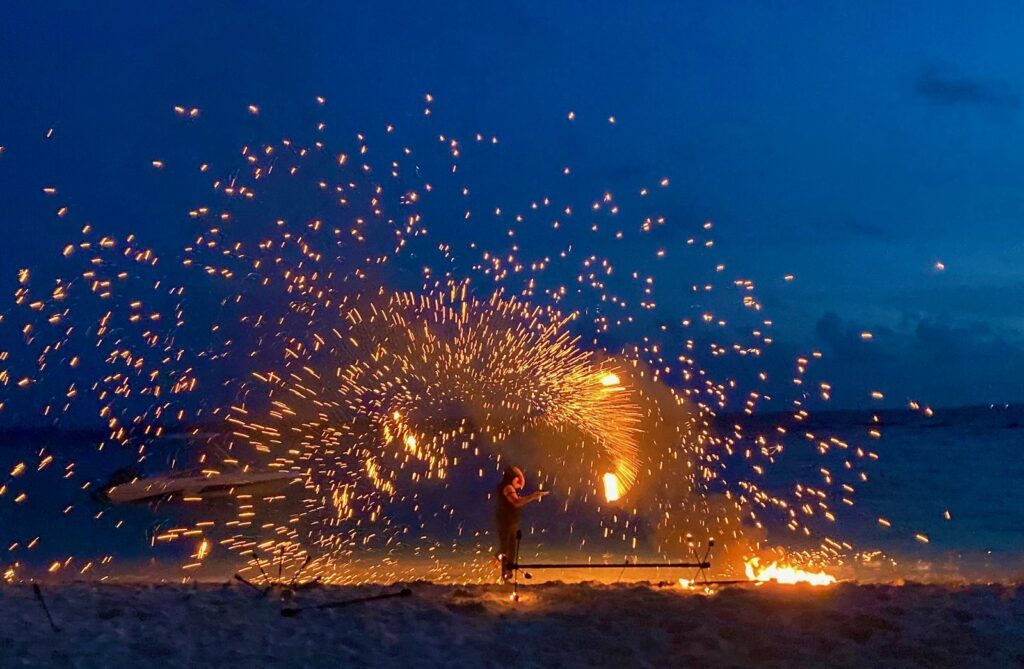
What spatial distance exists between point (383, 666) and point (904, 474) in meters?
39.0

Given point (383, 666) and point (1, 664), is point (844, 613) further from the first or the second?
point (1, 664)

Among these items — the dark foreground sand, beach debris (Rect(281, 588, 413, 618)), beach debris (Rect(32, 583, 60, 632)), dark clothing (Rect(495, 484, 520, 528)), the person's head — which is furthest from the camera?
the person's head

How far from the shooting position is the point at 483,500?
33.9m

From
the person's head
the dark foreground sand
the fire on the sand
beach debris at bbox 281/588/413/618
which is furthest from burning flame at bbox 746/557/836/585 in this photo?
beach debris at bbox 281/588/413/618

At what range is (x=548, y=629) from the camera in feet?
28.0

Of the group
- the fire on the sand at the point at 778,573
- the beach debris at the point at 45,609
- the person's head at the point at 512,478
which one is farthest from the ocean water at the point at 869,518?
the beach debris at the point at 45,609

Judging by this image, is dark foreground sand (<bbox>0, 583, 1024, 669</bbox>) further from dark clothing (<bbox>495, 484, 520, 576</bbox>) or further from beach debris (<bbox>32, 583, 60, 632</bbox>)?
dark clothing (<bbox>495, 484, 520, 576</bbox>)

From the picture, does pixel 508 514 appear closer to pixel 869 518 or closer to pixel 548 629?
pixel 548 629

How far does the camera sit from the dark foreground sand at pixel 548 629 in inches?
303

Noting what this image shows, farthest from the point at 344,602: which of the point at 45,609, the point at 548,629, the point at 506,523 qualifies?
the point at 506,523

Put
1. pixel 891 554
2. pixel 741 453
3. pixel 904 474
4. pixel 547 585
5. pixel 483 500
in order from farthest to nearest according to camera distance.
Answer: pixel 741 453 < pixel 904 474 < pixel 483 500 < pixel 891 554 < pixel 547 585

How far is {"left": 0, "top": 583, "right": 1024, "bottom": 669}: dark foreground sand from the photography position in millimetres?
7703

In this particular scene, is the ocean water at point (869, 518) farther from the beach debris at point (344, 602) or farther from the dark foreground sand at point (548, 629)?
the beach debris at point (344, 602)

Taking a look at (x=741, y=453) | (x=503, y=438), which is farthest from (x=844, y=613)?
(x=503, y=438)
